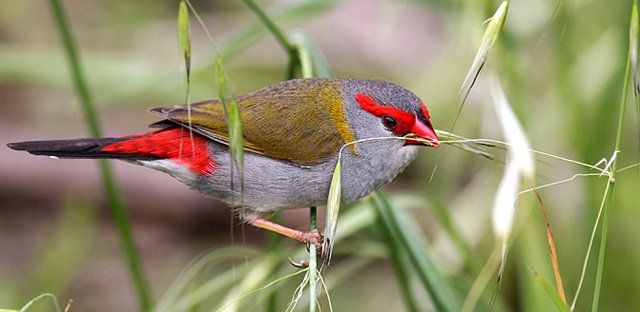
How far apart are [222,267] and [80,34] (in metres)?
2.57

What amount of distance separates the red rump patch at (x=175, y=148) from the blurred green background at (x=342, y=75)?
0.26 m

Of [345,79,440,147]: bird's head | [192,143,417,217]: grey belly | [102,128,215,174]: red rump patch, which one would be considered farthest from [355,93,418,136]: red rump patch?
[102,128,215,174]: red rump patch

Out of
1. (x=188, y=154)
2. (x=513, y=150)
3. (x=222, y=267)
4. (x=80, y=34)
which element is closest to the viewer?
(x=513, y=150)

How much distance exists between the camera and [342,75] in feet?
21.6

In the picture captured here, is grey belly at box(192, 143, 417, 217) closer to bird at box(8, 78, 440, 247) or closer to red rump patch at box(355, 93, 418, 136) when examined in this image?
bird at box(8, 78, 440, 247)

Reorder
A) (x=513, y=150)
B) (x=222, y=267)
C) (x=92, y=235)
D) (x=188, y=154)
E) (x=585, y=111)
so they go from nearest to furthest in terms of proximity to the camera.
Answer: (x=513, y=150), (x=188, y=154), (x=585, y=111), (x=222, y=267), (x=92, y=235)

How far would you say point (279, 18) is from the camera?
3.15 meters

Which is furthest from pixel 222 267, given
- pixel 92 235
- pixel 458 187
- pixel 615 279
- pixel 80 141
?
pixel 80 141

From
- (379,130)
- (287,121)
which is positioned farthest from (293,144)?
(379,130)

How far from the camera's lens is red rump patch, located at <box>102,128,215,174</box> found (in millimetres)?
2984

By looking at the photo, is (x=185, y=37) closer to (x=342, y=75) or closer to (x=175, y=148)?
(x=175, y=148)

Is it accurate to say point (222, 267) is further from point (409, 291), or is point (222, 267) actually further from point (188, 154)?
point (409, 291)

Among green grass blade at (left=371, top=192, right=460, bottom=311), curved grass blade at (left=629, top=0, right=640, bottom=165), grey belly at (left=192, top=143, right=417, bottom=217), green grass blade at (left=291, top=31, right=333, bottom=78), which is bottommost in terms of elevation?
green grass blade at (left=371, top=192, right=460, bottom=311)

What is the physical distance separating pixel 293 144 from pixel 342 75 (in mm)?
3655
